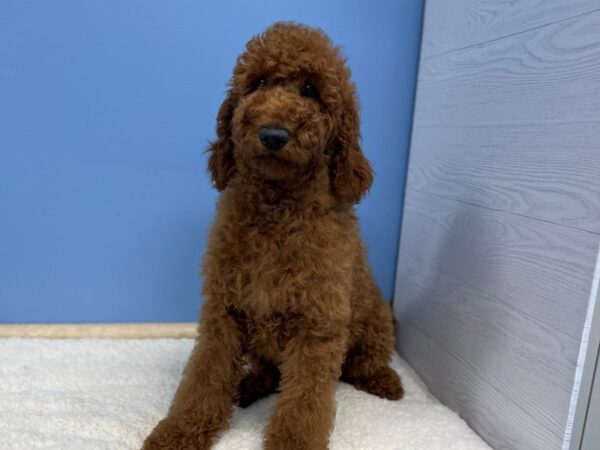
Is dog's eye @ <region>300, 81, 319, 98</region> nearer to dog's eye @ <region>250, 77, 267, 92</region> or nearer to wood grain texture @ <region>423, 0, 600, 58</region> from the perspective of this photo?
dog's eye @ <region>250, 77, 267, 92</region>

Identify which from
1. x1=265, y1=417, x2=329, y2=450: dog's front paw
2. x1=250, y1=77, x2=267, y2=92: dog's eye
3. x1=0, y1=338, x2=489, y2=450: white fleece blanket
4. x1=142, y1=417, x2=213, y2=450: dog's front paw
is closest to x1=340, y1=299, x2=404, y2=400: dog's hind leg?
x1=0, y1=338, x2=489, y2=450: white fleece blanket

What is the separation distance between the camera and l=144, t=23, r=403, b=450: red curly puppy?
3.61 feet

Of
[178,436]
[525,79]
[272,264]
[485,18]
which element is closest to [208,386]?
[178,436]

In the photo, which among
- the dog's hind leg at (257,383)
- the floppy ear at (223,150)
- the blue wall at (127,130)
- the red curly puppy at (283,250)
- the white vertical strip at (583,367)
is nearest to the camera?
the white vertical strip at (583,367)

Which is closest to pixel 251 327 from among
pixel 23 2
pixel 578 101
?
pixel 578 101

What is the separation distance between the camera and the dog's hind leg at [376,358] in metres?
1.51

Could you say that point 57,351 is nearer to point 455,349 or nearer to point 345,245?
point 345,245

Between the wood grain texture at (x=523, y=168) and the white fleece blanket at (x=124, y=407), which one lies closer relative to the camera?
the wood grain texture at (x=523, y=168)

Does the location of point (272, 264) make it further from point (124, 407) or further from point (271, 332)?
point (124, 407)

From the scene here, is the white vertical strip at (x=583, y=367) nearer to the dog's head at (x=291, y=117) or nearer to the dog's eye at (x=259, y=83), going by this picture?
the dog's head at (x=291, y=117)

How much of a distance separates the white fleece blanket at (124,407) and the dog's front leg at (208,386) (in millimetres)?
70

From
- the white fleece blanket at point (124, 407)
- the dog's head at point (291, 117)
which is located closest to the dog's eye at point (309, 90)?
the dog's head at point (291, 117)

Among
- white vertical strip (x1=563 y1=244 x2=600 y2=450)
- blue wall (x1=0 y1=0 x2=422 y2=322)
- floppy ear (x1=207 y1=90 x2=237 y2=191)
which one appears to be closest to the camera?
white vertical strip (x1=563 y1=244 x2=600 y2=450)

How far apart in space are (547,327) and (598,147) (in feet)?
1.39
